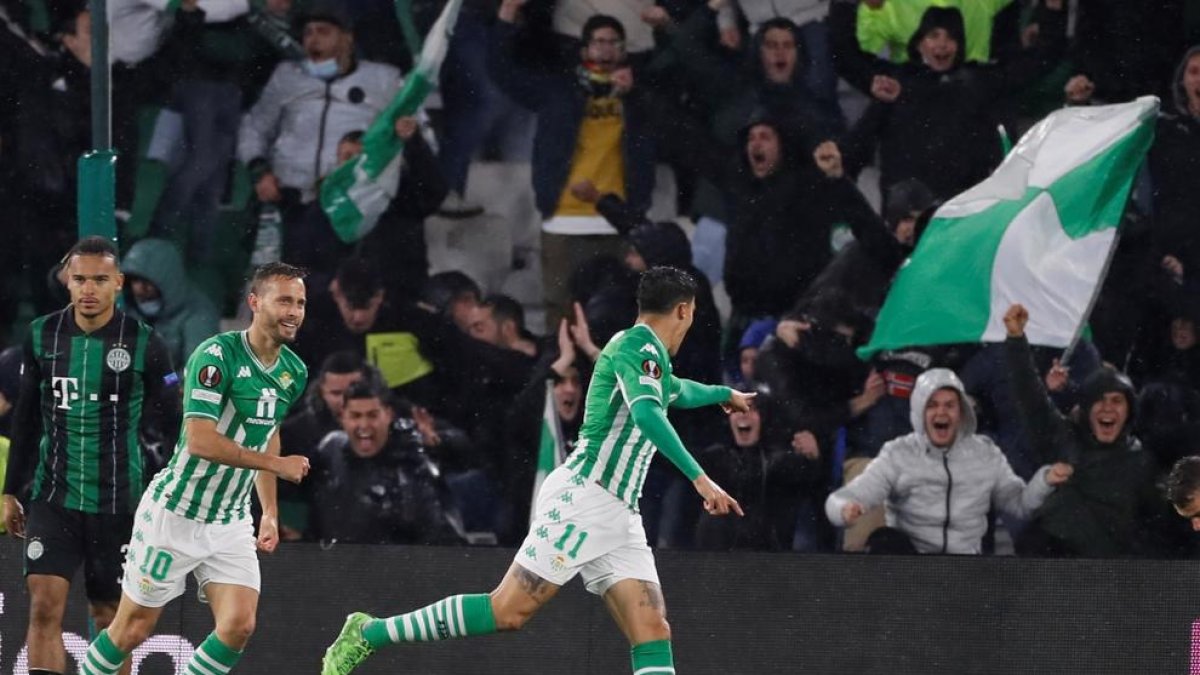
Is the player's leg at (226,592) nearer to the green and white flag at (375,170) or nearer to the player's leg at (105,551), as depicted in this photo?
the player's leg at (105,551)

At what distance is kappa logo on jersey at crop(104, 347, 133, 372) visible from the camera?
8094 mm

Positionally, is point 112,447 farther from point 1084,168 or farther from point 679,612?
point 1084,168

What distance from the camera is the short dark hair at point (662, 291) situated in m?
7.70

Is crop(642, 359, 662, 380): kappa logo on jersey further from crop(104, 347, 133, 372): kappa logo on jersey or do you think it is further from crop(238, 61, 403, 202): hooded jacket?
crop(238, 61, 403, 202): hooded jacket

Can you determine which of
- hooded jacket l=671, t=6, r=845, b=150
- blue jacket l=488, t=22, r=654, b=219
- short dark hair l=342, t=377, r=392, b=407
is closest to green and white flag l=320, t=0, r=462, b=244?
blue jacket l=488, t=22, r=654, b=219

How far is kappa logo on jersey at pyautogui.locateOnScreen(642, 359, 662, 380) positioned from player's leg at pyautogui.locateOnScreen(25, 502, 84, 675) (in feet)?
8.00

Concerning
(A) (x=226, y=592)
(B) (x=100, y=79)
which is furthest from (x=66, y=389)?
(B) (x=100, y=79)

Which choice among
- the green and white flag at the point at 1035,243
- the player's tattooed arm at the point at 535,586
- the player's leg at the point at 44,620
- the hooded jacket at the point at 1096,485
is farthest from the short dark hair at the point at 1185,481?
the player's leg at the point at 44,620

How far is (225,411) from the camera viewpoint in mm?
7629

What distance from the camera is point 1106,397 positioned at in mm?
9953

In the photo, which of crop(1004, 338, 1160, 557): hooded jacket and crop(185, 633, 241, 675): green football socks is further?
crop(1004, 338, 1160, 557): hooded jacket

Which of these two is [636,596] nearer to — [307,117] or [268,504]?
[268,504]

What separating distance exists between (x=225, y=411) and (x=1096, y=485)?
444 centimetres

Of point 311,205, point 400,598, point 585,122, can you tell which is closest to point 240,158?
point 311,205
